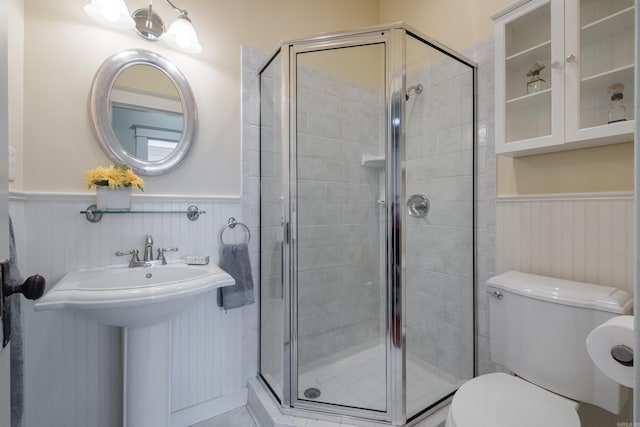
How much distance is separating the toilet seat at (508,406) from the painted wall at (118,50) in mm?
1408

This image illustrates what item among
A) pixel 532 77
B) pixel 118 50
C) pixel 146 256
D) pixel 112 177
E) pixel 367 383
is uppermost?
pixel 118 50

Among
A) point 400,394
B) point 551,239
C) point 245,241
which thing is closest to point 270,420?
point 400,394

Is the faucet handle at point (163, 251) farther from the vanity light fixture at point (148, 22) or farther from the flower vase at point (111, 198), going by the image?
the vanity light fixture at point (148, 22)

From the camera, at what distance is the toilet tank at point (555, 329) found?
0.96 metres

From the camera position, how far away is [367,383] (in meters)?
1.51

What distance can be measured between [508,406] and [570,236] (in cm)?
76

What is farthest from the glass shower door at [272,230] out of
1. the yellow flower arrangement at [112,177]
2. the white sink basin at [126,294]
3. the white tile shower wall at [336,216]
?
the yellow flower arrangement at [112,177]

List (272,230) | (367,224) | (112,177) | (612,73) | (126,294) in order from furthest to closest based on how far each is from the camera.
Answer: (367,224) → (272,230) → (112,177) → (612,73) → (126,294)

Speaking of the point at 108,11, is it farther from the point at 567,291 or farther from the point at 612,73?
the point at 567,291

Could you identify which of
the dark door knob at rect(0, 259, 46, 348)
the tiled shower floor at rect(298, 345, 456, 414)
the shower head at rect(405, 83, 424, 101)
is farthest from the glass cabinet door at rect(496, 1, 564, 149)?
the dark door knob at rect(0, 259, 46, 348)

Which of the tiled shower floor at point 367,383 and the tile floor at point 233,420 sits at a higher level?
the tiled shower floor at point 367,383

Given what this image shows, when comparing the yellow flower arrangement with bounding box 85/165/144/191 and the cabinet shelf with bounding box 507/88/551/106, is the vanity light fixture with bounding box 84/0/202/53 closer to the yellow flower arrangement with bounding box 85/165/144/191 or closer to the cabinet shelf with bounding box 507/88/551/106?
the yellow flower arrangement with bounding box 85/165/144/191

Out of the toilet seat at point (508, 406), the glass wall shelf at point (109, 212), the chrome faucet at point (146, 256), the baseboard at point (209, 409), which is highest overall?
the glass wall shelf at point (109, 212)

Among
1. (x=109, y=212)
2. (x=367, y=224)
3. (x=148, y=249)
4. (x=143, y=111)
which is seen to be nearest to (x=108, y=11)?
(x=143, y=111)
